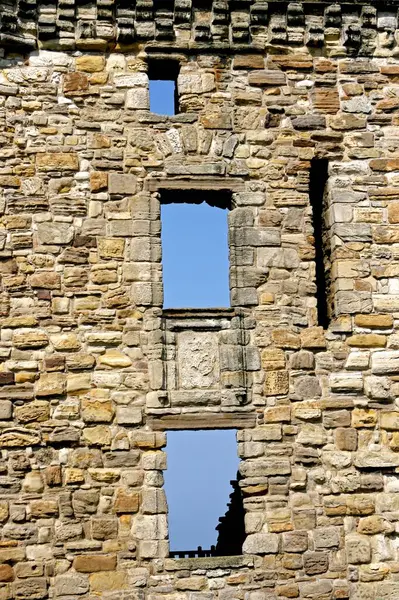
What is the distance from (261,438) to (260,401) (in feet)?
1.21

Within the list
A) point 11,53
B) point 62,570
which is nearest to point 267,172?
point 11,53

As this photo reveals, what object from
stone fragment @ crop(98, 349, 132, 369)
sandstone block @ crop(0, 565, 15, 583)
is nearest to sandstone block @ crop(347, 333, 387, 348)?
stone fragment @ crop(98, 349, 132, 369)

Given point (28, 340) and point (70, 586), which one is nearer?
point (70, 586)

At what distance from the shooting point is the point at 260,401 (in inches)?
375

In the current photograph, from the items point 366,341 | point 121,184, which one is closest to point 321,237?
point 366,341

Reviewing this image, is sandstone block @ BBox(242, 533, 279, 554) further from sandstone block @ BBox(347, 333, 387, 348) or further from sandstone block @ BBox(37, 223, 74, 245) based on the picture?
sandstone block @ BBox(37, 223, 74, 245)

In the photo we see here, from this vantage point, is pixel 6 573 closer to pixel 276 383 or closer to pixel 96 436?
pixel 96 436

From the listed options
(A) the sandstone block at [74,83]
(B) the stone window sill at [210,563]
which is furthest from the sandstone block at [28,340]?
(A) the sandstone block at [74,83]

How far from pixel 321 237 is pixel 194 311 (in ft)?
5.88

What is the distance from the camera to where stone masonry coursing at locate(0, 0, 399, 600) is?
30.1ft

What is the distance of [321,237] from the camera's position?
10.5m

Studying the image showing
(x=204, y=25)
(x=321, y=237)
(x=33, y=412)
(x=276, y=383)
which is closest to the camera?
(x=33, y=412)

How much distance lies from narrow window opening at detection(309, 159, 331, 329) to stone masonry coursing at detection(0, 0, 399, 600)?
155mm

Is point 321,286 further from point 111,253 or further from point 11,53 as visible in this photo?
point 11,53
